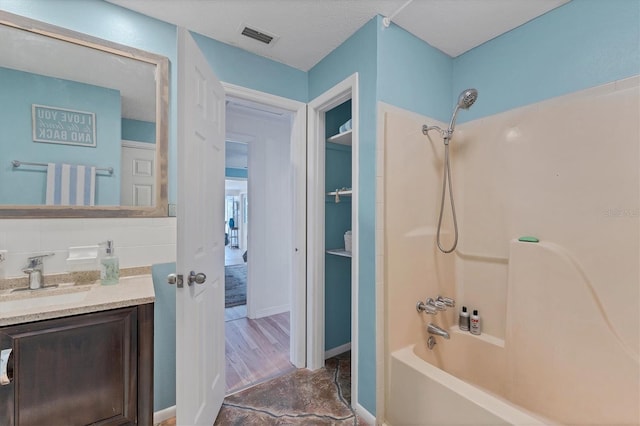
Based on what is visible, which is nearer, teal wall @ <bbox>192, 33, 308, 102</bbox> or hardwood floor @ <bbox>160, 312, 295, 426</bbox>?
teal wall @ <bbox>192, 33, 308, 102</bbox>

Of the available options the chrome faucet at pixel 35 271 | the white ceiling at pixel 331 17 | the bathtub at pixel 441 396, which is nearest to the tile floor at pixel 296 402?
the bathtub at pixel 441 396

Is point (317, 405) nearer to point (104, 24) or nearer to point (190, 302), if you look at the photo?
point (190, 302)

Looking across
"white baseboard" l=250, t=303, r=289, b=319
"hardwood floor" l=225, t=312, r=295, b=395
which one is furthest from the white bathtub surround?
"white baseboard" l=250, t=303, r=289, b=319

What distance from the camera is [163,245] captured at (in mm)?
1614

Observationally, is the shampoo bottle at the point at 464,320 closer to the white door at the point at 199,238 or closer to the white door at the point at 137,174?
the white door at the point at 199,238

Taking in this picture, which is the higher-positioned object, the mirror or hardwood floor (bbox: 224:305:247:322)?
the mirror

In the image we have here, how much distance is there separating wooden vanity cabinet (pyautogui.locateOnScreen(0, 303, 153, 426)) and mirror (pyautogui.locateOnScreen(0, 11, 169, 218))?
62 centimetres

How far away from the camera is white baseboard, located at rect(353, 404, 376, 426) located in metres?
1.58

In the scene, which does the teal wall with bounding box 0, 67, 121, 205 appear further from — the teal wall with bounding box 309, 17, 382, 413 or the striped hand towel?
the teal wall with bounding box 309, 17, 382, 413

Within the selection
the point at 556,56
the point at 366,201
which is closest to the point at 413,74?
the point at 556,56

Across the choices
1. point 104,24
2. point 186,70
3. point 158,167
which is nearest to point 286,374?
point 158,167

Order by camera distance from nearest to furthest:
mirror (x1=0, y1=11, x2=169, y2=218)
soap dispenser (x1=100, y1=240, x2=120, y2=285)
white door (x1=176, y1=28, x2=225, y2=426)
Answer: white door (x1=176, y1=28, x2=225, y2=426) < mirror (x1=0, y1=11, x2=169, y2=218) < soap dispenser (x1=100, y1=240, x2=120, y2=285)

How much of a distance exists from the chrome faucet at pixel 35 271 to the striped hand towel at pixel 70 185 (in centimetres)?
27

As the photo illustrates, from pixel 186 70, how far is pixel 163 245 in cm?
99
